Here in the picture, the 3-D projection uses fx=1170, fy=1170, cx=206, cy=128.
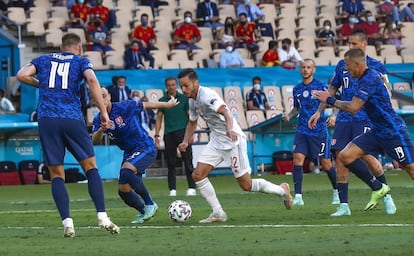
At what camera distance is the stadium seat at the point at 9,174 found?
2934cm

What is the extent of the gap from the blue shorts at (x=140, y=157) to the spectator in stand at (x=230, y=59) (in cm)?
1747

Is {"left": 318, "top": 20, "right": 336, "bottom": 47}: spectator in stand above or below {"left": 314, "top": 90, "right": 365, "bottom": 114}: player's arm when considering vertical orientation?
below

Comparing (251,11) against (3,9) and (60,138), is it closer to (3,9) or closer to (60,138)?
(3,9)

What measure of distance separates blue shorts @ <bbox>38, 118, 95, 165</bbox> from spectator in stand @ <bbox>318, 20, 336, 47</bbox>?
2423cm

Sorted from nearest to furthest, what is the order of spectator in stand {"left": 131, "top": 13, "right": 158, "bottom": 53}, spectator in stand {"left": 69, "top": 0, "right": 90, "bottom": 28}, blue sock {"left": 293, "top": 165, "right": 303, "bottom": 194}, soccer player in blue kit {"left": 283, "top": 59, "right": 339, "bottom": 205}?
blue sock {"left": 293, "top": 165, "right": 303, "bottom": 194}
soccer player in blue kit {"left": 283, "top": 59, "right": 339, "bottom": 205}
spectator in stand {"left": 69, "top": 0, "right": 90, "bottom": 28}
spectator in stand {"left": 131, "top": 13, "right": 158, "bottom": 53}

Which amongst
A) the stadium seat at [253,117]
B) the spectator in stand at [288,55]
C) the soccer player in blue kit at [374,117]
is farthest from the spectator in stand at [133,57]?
the soccer player in blue kit at [374,117]

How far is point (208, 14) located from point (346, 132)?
18.5 metres

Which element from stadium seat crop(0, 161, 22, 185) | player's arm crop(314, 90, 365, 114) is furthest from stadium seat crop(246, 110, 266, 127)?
player's arm crop(314, 90, 365, 114)

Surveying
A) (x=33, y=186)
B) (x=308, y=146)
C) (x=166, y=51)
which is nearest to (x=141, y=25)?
(x=166, y=51)

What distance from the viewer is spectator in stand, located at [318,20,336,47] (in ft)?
121

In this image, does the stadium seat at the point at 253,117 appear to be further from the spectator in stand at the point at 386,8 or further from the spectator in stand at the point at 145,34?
the spectator in stand at the point at 386,8

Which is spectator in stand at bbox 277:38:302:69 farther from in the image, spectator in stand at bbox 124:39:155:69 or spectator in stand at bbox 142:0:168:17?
spectator in stand at bbox 142:0:168:17

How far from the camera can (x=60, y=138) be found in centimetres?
1336

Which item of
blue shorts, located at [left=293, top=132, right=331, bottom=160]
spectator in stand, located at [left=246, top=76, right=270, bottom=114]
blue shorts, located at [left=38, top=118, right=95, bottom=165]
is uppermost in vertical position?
blue shorts, located at [left=38, top=118, right=95, bottom=165]
